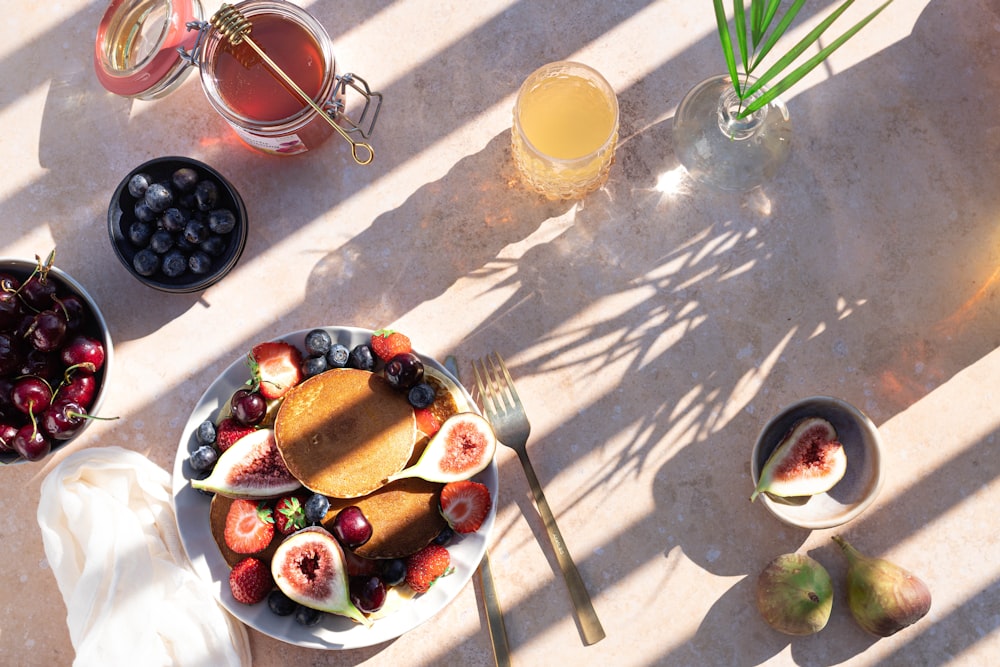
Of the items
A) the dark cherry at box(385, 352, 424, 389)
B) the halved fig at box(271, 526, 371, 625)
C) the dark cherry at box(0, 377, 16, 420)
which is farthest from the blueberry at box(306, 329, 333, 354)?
the dark cherry at box(0, 377, 16, 420)

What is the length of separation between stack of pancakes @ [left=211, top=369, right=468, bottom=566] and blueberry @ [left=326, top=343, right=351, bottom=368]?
0.02m

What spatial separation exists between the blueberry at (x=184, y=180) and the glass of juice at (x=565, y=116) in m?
0.64

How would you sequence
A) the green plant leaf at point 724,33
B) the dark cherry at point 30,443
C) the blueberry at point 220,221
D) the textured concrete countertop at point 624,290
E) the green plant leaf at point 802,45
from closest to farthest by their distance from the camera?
the green plant leaf at point 802,45, the green plant leaf at point 724,33, the dark cherry at point 30,443, the blueberry at point 220,221, the textured concrete countertop at point 624,290

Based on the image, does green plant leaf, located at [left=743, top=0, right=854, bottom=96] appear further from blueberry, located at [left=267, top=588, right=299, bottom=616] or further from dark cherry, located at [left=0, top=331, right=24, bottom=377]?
dark cherry, located at [left=0, top=331, right=24, bottom=377]

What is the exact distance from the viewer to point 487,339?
161 cm

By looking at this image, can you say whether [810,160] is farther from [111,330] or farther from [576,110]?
[111,330]

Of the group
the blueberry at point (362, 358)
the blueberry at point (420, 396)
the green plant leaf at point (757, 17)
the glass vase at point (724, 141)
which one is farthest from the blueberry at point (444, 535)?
the green plant leaf at point (757, 17)

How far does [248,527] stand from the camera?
144 centimetres

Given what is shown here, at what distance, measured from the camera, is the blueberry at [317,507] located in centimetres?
144

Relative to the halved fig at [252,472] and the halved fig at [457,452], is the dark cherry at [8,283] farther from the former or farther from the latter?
the halved fig at [457,452]

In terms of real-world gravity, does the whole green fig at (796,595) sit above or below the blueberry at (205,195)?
below

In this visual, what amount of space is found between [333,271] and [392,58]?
0.48 metres

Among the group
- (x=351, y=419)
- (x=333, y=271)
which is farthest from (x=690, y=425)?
(x=333, y=271)

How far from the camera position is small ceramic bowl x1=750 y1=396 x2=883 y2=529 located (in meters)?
1.50
